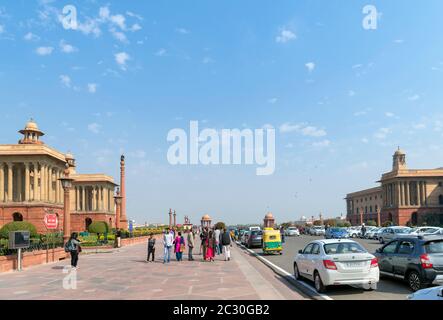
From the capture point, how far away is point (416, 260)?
11.8m

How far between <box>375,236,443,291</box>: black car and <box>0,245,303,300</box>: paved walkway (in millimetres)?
3266

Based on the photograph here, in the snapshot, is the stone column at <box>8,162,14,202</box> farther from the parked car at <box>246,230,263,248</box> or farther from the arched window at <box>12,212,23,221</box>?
the parked car at <box>246,230,263,248</box>

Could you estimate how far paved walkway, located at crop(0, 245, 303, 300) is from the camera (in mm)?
11379

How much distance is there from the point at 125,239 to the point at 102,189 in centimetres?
5074

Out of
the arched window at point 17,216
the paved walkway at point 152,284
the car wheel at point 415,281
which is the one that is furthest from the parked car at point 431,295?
the arched window at point 17,216

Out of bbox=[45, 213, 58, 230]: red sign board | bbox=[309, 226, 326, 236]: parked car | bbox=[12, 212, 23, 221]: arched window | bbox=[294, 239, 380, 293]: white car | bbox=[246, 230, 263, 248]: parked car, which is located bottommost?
bbox=[309, 226, 326, 236]: parked car

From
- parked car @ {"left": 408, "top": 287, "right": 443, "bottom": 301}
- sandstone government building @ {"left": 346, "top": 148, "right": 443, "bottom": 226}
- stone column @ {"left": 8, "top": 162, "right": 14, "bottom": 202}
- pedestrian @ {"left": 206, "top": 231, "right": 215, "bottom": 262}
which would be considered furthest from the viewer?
sandstone government building @ {"left": 346, "top": 148, "right": 443, "bottom": 226}

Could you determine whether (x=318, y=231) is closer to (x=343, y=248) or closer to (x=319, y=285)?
(x=343, y=248)

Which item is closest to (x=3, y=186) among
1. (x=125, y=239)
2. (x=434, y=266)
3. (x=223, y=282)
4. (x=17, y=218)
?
(x=17, y=218)

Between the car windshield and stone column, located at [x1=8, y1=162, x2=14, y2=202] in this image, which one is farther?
stone column, located at [x1=8, y1=162, x2=14, y2=202]

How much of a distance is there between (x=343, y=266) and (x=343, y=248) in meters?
0.85

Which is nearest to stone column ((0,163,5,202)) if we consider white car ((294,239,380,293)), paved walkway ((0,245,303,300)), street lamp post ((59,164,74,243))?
street lamp post ((59,164,74,243))

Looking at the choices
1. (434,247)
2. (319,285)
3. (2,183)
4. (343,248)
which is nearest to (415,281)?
(434,247)

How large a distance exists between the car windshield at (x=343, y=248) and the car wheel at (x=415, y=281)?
150cm
